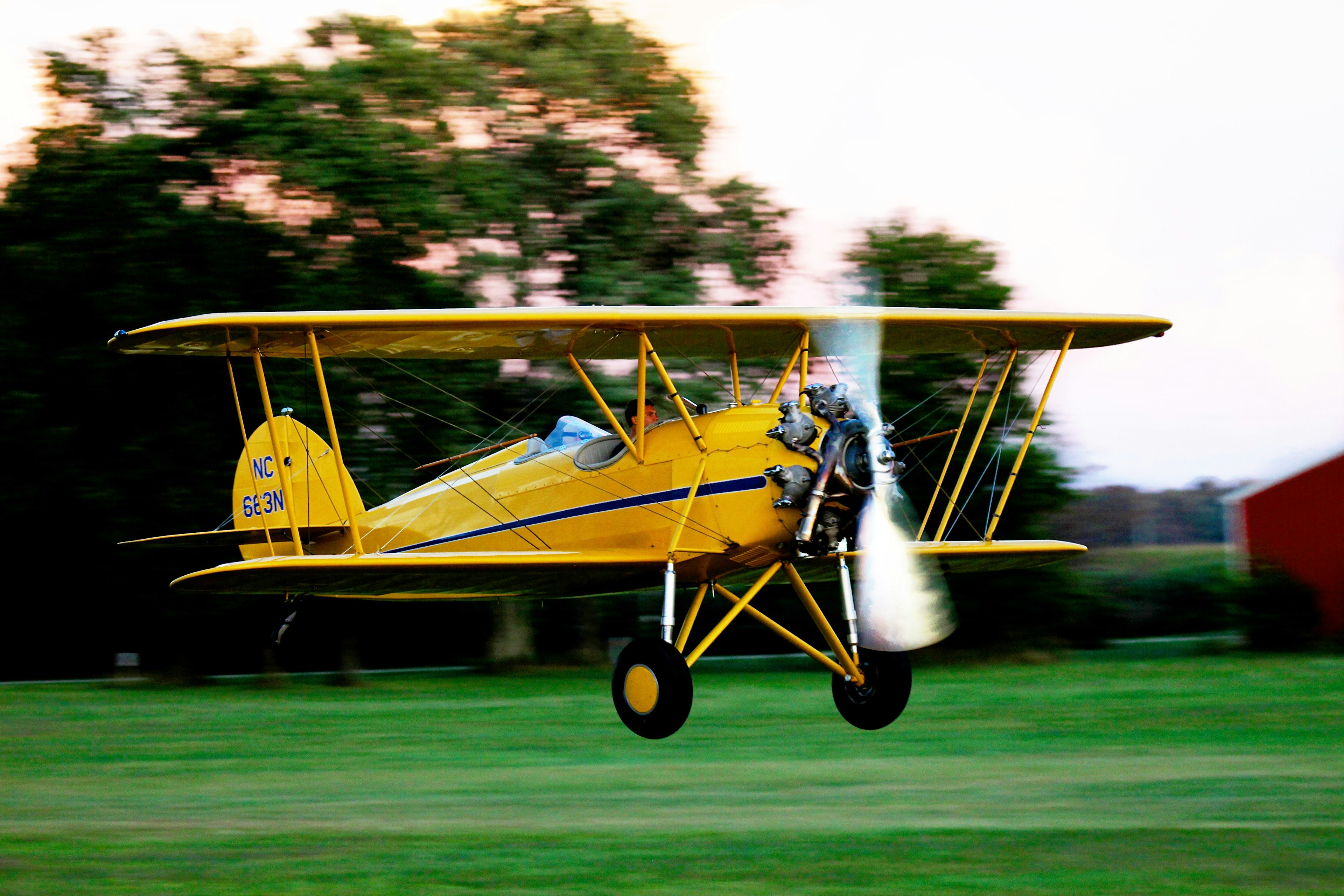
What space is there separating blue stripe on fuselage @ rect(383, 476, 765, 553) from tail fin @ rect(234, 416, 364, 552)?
112cm

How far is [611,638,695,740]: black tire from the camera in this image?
26.3 ft

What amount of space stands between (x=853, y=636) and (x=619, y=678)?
174 centimetres

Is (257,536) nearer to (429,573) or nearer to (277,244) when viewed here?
(429,573)

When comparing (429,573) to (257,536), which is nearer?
(429,573)

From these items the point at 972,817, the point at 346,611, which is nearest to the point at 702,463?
the point at 972,817

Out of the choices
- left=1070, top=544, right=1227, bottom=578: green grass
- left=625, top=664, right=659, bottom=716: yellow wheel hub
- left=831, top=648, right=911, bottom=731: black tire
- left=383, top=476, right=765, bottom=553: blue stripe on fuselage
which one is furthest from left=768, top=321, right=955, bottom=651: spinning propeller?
left=1070, top=544, right=1227, bottom=578: green grass

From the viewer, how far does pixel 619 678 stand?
330 inches

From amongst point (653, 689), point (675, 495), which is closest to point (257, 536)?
point (675, 495)

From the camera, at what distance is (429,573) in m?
8.55

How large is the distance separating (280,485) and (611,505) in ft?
10.8

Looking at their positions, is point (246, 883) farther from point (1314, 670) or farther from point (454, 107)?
point (1314, 670)

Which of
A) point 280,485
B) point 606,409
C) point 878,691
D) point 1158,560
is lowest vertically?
point 1158,560

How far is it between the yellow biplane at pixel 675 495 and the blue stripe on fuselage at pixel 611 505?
15mm

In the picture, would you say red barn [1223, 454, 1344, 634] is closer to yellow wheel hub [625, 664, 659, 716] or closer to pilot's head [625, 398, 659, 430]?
pilot's head [625, 398, 659, 430]
